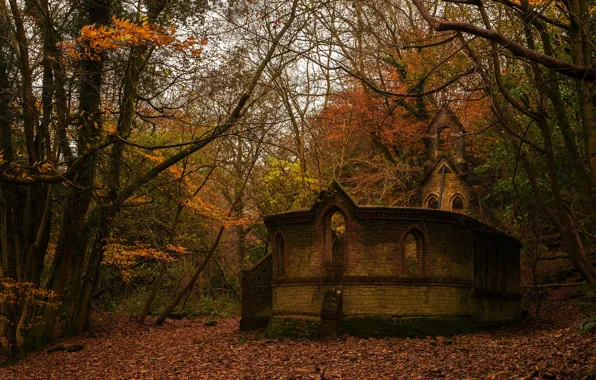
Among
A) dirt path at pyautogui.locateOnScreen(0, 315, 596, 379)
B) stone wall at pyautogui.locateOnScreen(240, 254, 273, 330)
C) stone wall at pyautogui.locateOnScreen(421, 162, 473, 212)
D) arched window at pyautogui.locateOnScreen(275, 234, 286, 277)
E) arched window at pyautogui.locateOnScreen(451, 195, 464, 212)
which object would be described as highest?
stone wall at pyautogui.locateOnScreen(421, 162, 473, 212)

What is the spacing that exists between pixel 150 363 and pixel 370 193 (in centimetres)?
1603

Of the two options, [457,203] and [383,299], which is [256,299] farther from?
[457,203]

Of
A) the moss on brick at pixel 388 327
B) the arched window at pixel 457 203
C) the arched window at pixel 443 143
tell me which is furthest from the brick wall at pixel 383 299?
the arched window at pixel 443 143

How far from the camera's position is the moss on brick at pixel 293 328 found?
58.2 ft

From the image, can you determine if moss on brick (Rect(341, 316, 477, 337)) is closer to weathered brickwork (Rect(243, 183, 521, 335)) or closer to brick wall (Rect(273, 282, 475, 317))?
weathered brickwork (Rect(243, 183, 521, 335))

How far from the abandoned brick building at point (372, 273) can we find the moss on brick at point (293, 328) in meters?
0.03

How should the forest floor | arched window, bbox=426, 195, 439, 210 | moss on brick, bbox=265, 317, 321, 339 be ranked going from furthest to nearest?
arched window, bbox=426, 195, 439, 210 → moss on brick, bbox=265, 317, 321, 339 → the forest floor

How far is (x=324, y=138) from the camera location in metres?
31.2

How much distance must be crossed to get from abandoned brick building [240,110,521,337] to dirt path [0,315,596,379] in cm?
76

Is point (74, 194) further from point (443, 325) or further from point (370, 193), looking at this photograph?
point (370, 193)

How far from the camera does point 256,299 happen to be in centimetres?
2112

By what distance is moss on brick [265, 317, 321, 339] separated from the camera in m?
17.8

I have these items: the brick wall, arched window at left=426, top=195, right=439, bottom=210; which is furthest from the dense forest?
the brick wall

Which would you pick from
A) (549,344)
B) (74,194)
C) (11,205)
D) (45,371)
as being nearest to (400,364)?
(549,344)
